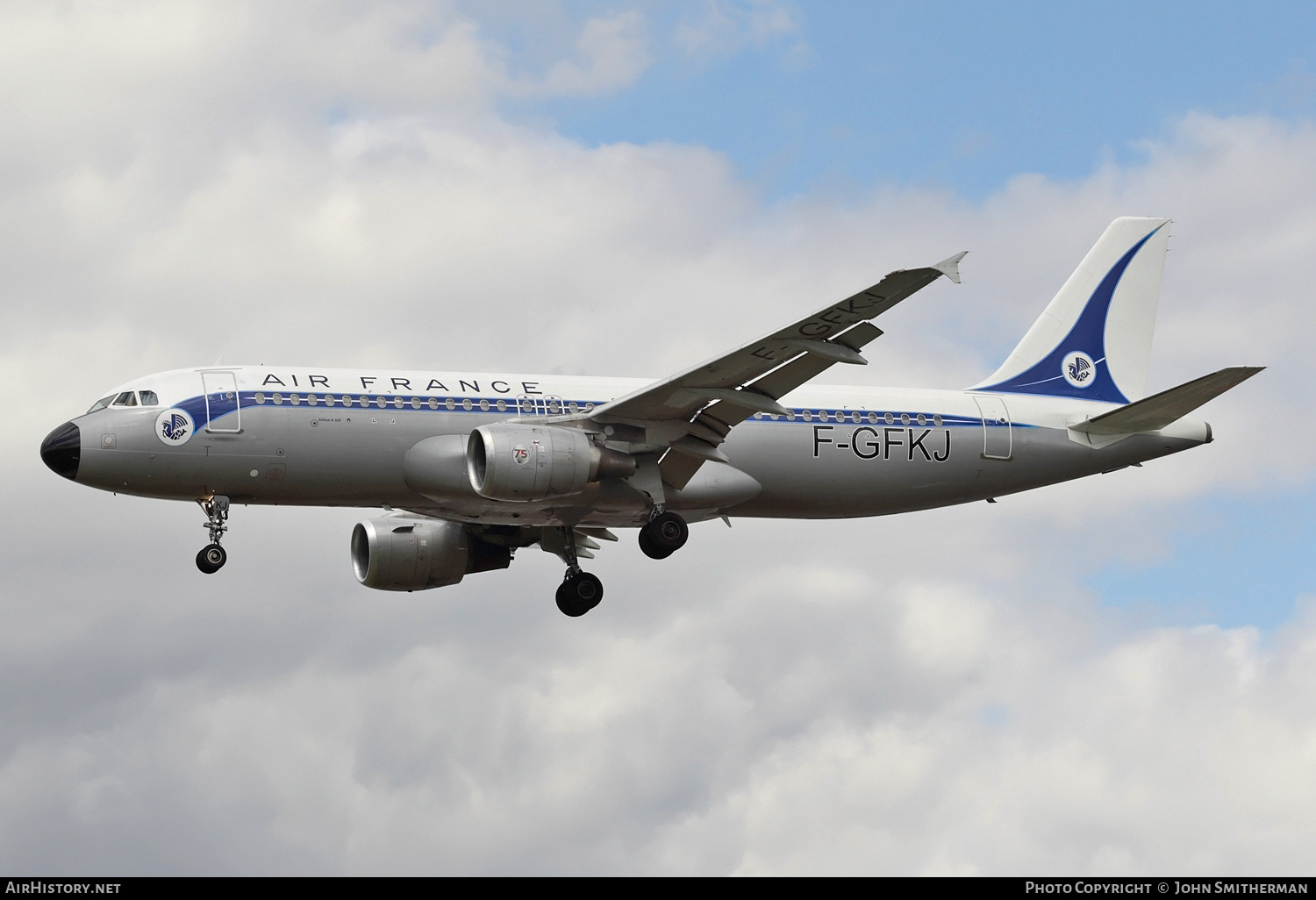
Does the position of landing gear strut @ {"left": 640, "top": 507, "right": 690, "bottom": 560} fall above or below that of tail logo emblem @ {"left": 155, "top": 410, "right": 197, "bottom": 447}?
below

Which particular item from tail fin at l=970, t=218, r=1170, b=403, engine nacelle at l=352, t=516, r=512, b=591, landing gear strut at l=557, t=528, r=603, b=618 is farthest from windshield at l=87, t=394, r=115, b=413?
tail fin at l=970, t=218, r=1170, b=403

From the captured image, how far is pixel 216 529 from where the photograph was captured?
3616cm

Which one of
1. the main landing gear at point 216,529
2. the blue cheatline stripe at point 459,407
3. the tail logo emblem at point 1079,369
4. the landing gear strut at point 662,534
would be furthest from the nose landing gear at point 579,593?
the tail logo emblem at point 1079,369

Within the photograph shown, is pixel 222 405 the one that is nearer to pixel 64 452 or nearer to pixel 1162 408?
pixel 64 452

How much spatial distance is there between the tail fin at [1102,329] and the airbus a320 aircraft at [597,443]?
12 centimetres

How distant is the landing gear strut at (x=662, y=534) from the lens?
3778cm

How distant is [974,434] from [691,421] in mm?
7393

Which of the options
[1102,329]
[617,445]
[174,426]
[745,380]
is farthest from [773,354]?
[1102,329]

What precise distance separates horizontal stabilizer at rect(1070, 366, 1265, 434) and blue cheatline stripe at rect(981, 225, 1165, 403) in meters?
1.81

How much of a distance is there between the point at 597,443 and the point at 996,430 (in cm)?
992

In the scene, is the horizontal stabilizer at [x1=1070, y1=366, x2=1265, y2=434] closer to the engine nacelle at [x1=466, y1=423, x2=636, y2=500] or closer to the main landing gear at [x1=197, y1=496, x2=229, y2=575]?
the engine nacelle at [x1=466, y1=423, x2=636, y2=500]

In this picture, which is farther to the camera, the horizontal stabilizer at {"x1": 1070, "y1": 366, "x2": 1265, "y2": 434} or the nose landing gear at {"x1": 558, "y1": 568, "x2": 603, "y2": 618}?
the nose landing gear at {"x1": 558, "y1": 568, "x2": 603, "y2": 618}

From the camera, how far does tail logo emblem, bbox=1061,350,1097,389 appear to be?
43.5 m
